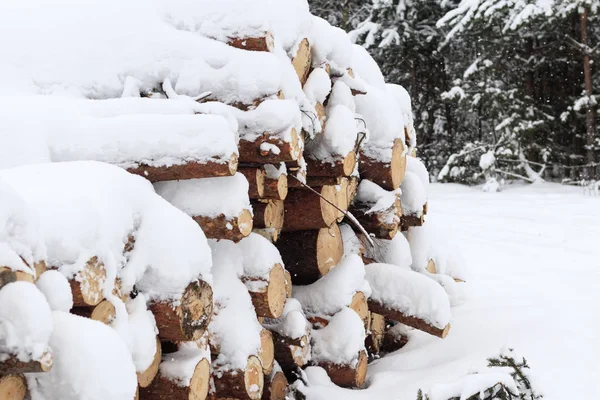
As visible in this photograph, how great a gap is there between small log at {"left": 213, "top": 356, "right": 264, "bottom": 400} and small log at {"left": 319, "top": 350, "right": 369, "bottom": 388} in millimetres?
685

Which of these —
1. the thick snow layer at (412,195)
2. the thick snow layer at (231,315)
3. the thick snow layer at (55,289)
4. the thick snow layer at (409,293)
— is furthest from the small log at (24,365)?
the thick snow layer at (412,195)

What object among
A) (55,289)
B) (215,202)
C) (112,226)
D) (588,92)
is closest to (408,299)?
(215,202)

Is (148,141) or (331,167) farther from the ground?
(148,141)

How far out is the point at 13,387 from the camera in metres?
1.42

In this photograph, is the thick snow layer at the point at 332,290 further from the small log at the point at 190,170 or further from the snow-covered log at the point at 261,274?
the small log at the point at 190,170

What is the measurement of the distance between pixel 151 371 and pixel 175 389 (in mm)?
105

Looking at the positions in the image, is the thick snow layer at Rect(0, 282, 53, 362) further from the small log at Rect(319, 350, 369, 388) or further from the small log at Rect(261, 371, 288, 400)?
the small log at Rect(319, 350, 369, 388)

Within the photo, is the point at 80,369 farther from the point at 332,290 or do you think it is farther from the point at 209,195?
the point at 332,290

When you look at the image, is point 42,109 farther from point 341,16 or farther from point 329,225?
point 341,16

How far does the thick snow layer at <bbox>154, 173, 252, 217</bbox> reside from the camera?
95.7 inches

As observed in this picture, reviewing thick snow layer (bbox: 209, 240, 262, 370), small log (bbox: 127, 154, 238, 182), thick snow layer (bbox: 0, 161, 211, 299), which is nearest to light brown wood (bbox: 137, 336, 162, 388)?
thick snow layer (bbox: 0, 161, 211, 299)

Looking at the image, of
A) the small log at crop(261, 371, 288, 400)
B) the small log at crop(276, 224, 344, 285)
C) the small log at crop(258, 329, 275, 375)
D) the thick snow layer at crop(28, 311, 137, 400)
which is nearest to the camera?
the thick snow layer at crop(28, 311, 137, 400)

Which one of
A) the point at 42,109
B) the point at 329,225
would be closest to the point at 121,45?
the point at 42,109

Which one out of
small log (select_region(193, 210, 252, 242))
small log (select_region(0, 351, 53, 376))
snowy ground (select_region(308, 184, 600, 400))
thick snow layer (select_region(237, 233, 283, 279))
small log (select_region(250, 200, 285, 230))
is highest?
small log (select_region(0, 351, 53, 376))
